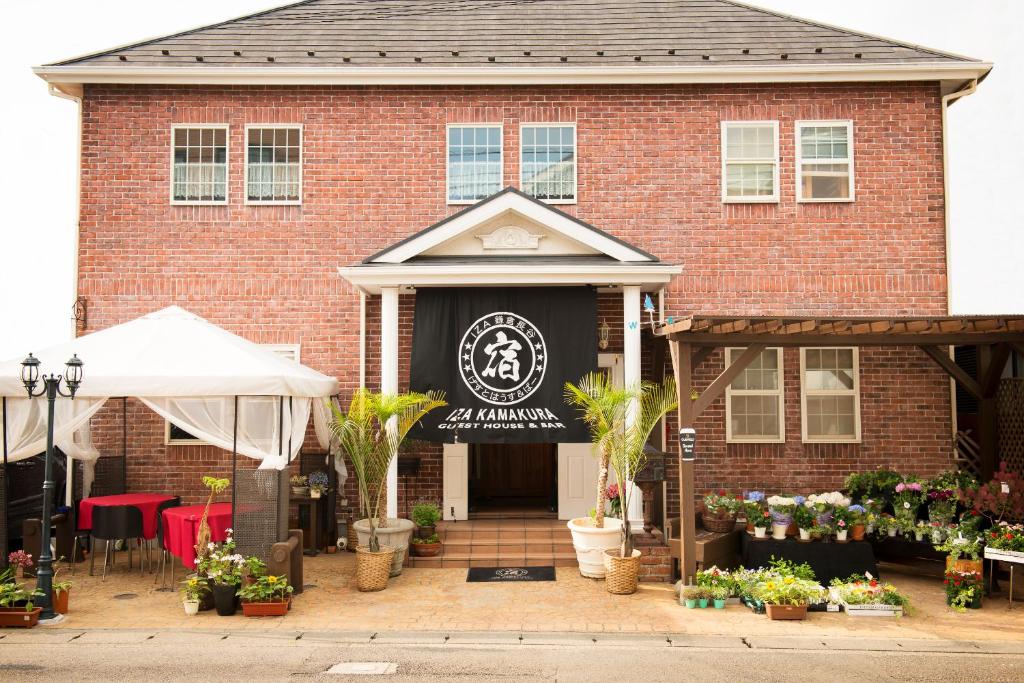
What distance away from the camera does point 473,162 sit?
13.2 meters

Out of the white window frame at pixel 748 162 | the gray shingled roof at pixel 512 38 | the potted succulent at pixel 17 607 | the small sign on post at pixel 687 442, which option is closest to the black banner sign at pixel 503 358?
the small sign on post at pixel 687 442

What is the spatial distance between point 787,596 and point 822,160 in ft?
24.6

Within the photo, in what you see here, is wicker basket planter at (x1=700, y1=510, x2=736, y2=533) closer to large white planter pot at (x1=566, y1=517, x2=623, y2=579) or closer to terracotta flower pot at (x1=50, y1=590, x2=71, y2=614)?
large white planter pot at (x1=566, y1=517, x2=623, y2=579)

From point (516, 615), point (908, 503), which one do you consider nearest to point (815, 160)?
point (908, 503)

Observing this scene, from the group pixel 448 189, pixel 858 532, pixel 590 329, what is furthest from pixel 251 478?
pixel 858 532

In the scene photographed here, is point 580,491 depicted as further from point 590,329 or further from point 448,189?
point 448,189

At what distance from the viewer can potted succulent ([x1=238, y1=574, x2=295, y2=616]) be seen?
8.73 m

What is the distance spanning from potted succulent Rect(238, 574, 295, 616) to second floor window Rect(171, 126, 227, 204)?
684 cm

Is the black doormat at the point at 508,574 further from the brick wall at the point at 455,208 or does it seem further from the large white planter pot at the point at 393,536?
the brick wall at the point at 455,208

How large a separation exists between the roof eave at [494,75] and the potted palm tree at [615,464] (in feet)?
17.5

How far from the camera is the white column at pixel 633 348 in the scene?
11.0 meters

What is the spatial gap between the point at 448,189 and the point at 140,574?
7.21 metres

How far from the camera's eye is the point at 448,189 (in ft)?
43.1

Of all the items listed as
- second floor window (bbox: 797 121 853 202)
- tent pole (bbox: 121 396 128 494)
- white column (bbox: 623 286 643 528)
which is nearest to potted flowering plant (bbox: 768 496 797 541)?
white column (bbox: 623 286 643 528)
